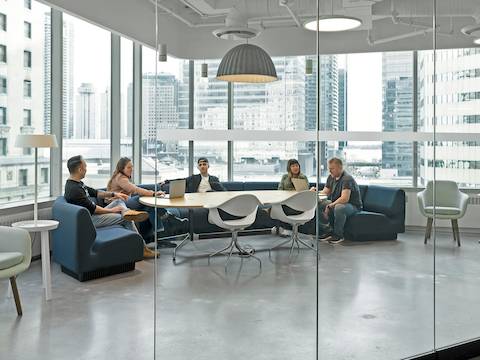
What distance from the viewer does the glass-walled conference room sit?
3023 mm

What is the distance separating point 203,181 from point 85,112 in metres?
3.20

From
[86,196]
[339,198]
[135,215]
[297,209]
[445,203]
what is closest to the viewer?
[297,209]

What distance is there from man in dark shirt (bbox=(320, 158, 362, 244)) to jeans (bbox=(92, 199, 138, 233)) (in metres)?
1.66

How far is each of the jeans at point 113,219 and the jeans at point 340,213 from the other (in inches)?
65.9

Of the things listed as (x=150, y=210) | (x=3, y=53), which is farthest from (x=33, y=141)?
(x=150, y=210)

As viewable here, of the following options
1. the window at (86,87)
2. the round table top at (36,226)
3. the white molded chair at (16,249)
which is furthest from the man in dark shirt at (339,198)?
the round table top at (36,226)

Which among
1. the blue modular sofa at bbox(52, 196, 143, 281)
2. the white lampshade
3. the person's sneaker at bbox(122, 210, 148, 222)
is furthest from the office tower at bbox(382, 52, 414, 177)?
the white lampshade

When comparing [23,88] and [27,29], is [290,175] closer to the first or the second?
[23,88]

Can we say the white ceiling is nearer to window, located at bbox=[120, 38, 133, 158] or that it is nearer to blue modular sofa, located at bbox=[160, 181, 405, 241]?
window, located at bbox=[120, 38, 133, 158]

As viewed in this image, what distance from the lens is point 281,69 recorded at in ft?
9.89

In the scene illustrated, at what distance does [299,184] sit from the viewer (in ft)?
10.2

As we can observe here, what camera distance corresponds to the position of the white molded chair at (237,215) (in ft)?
9.96

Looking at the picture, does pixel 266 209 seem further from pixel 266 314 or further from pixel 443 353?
pixel 443 353

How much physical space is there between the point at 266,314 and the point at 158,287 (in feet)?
2.31
